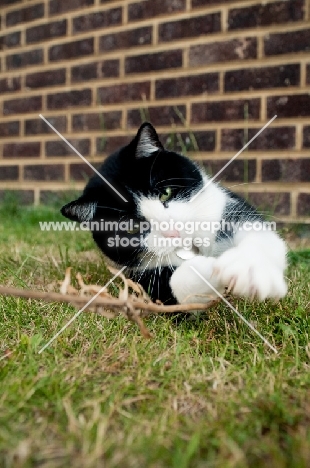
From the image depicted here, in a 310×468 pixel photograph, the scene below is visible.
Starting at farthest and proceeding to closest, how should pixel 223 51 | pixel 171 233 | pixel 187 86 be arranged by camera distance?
pixel 187 86 < pixel 223 51 < pixel 171 233

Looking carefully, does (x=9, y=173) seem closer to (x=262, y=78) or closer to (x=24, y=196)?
(x=24, y=196)

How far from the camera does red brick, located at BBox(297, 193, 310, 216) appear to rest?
7.20 ft

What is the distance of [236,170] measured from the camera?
236cm

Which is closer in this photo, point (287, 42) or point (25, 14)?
point (287, 42)

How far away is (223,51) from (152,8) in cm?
50

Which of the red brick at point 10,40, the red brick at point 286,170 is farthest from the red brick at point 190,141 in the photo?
the red brick at point 10,40

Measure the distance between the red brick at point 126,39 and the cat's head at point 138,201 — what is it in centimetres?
132

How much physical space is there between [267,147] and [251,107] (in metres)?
0.21

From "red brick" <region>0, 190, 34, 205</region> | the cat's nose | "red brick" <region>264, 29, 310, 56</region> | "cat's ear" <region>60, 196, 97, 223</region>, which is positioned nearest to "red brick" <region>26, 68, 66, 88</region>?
"red brick" <region>0, 190, 34, 205</region>

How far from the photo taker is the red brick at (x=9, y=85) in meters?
3.10

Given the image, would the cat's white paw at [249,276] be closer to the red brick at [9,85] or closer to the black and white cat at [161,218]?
the black and white cat at [161,218]

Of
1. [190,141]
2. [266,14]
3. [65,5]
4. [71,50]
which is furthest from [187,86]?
[65,5]

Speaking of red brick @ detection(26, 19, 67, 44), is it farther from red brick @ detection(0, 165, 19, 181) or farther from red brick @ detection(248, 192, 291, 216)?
red brick @ detection(248, 192, 291, 216)

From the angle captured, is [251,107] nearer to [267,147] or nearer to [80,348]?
[267,147]
